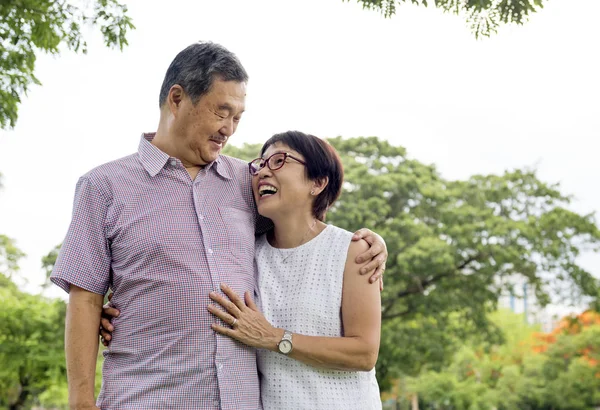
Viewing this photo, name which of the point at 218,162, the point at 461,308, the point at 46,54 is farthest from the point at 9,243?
the point at 218,162

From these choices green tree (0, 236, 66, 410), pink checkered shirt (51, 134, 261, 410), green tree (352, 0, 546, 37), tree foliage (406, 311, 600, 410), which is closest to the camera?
pink checkered shirt (51, 134, 261, 410)

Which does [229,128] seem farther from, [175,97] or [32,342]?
[32,342]

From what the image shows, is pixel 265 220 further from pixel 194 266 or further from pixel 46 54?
pixel 46 54

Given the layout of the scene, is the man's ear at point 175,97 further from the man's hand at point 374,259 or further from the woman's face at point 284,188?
the man's hand at point 374,259

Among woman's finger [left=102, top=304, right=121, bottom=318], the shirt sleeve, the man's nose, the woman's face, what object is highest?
the man's nose

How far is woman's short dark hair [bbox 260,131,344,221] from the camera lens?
2.69m

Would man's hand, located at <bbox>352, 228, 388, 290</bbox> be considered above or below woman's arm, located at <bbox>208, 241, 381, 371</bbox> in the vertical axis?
above

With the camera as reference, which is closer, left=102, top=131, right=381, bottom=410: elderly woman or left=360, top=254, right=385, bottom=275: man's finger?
left=102, top=131, right=381, bottom=410: elderly woman

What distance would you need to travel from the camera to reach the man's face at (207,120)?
2582 mm

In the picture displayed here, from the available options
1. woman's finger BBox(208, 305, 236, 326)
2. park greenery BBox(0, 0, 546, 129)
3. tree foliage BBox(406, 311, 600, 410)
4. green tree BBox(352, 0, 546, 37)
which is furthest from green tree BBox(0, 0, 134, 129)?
tree foliage BBox(406, 311, 600, 410)

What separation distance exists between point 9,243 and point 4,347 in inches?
332

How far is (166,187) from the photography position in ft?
8.55

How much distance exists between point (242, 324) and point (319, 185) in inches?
22.8

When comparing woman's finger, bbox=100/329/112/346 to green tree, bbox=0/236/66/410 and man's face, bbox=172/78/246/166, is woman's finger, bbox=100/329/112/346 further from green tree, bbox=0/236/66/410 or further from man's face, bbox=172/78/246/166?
green tree, bbox=0/236/66/410
